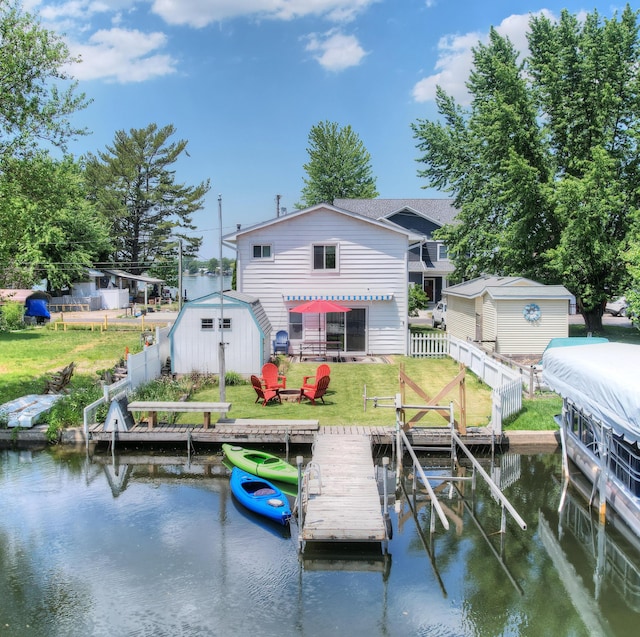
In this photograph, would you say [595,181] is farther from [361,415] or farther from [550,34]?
[361,415]

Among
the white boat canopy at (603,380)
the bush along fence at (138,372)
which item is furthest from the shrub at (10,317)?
the white boat canopy at (603,380)

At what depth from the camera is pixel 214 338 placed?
2142 cm

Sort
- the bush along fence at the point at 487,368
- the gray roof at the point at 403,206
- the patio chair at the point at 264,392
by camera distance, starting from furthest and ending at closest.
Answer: the gray roof at the point at 403,206 → the patio chair at the point at 264,392 → the bush along fence at the point at 487,368

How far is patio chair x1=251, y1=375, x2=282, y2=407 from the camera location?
17.9 metres

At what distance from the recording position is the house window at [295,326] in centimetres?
2627

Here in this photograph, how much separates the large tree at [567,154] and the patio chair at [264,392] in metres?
17.2

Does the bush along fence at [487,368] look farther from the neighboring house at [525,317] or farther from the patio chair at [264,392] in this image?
the patio chair at [264,392]

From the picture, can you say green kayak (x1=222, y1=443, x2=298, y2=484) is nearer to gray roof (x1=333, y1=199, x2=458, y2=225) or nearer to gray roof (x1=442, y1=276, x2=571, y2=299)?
gray roof (x1=442, y1=276, x2=571, y2=299)

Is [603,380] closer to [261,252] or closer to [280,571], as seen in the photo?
[280,571]

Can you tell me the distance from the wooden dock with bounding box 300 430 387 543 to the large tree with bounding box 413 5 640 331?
1939cm

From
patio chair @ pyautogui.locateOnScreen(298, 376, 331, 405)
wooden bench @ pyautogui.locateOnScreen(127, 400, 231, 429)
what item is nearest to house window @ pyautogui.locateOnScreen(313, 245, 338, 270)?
patio chair @ pyautogui.locateOnScreen(298, 376, 331, 405)

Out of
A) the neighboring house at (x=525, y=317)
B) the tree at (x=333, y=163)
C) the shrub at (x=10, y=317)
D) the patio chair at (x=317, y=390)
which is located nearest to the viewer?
the patio chair at (x=317, y=390)

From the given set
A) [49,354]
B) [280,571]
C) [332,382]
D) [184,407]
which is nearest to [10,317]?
[49,354]

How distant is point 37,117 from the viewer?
20297 mm
